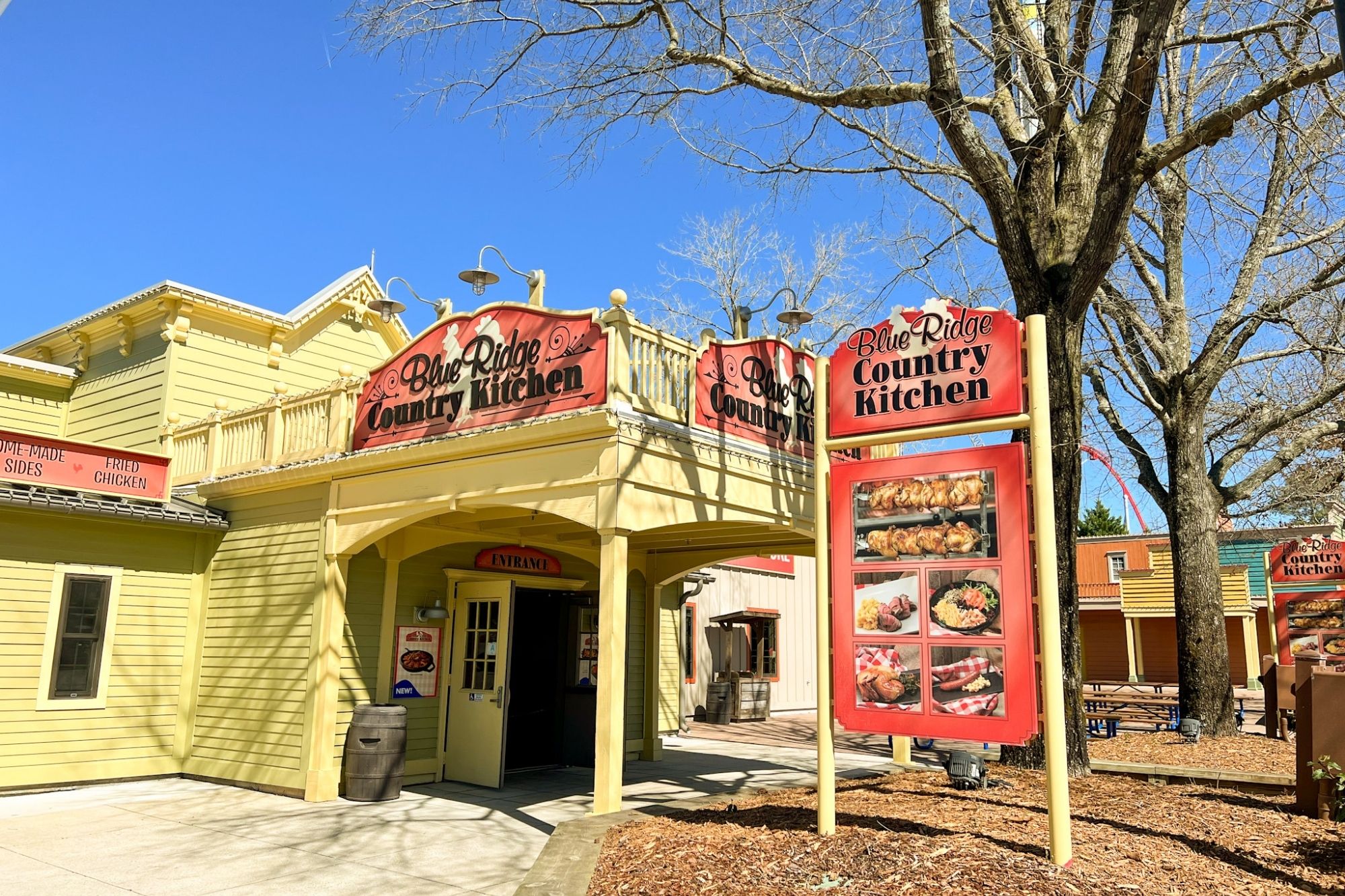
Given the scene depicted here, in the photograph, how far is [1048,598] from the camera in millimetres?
5926

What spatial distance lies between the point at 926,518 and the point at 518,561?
7.81 metres

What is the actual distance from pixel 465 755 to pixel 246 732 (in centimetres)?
277

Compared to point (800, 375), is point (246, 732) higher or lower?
lower

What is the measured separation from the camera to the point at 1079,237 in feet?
30.5

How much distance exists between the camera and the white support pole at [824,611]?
6539mm

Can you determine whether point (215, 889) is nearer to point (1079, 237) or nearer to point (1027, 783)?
point (1027, 783)

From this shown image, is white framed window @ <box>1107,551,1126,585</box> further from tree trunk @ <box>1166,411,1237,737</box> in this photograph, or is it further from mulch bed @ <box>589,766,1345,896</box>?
mulch bed @ <box>589,766,1345,896</box>

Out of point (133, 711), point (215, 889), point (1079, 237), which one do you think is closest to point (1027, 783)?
point (1079, 237)

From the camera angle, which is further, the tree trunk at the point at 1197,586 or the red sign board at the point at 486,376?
the tree trunk at the point at 1197,586

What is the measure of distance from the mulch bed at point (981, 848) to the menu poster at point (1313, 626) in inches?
490

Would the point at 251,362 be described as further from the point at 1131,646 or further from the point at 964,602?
the point at 1131,646

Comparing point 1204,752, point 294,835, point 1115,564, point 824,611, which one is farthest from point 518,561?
point 1115,564

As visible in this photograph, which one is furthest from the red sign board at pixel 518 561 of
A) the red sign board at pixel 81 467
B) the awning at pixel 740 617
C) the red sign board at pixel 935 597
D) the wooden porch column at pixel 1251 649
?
the wooden porch column at pixel 1251 649

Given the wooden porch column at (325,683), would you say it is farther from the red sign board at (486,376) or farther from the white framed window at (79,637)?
the white framed window at (79,637)
